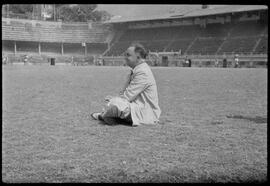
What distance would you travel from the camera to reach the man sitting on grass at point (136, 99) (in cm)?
561

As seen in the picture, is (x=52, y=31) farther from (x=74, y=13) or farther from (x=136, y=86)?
(x=136, y=86)

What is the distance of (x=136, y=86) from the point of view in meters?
5.71

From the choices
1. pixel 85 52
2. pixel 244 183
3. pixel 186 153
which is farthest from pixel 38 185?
pixel 85 52

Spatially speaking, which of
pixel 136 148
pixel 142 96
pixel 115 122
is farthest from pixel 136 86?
pixel 136 148


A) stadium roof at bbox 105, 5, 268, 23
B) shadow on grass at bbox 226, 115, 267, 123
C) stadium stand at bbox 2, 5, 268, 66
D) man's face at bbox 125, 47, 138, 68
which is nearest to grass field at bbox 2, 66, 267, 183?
shadow on grass at bbox 226, 115, 267, 123

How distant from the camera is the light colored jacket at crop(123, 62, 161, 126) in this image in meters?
5.70

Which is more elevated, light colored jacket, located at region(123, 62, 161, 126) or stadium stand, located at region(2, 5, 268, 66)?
stadium stand, located at region(2, 5, 268, 66)

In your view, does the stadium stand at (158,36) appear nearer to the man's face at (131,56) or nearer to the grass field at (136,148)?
the grass field at (136,148)

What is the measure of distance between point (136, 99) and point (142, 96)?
0.10 meters

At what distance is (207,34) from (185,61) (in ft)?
29.1

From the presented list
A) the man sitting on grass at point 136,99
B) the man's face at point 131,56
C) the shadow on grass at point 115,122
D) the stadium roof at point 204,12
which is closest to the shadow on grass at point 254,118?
the man sitting on grass at point 136,99

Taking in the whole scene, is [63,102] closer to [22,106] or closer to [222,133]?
[22,106]

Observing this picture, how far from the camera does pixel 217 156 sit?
3879mm

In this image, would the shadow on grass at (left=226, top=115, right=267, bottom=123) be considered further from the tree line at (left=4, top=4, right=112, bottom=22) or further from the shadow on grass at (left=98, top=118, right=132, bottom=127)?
the tree line at (left=4, top=4, right=112, bottom=22)
